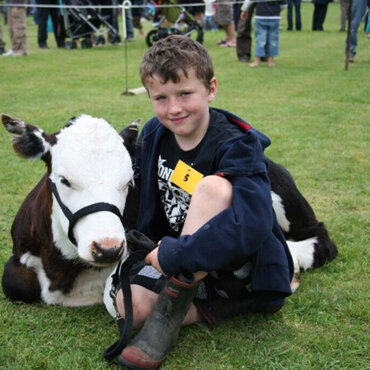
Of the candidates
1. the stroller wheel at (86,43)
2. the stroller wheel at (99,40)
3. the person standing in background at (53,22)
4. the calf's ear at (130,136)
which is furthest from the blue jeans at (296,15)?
the calf's ear at (130,136)

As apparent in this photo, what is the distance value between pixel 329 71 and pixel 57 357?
10.1 metres

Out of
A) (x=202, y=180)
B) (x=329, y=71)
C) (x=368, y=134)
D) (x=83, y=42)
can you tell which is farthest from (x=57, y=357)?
(x=83, y=42)

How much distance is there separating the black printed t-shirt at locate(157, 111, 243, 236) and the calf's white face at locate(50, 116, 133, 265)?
8.8 inches

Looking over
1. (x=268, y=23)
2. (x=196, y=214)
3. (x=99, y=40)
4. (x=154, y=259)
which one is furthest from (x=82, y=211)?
(x=99, y=40)

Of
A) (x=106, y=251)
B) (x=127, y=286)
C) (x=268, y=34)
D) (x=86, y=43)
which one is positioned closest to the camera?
(x=106, y=251)

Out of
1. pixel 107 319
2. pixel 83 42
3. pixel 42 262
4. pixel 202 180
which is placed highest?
pixel 202 180

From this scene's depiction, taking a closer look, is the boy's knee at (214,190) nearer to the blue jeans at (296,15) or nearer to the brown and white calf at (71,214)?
the brown and white calf at (71,214)

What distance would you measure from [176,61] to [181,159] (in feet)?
1.59

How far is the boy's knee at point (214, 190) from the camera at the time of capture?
2.52 meters

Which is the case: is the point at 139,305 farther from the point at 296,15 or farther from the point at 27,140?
the point at 296,15

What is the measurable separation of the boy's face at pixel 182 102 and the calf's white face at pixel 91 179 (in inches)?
11.1

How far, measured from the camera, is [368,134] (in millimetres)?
6793

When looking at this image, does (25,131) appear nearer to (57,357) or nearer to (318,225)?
(57,357)

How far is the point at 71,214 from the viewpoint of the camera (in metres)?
2.62
